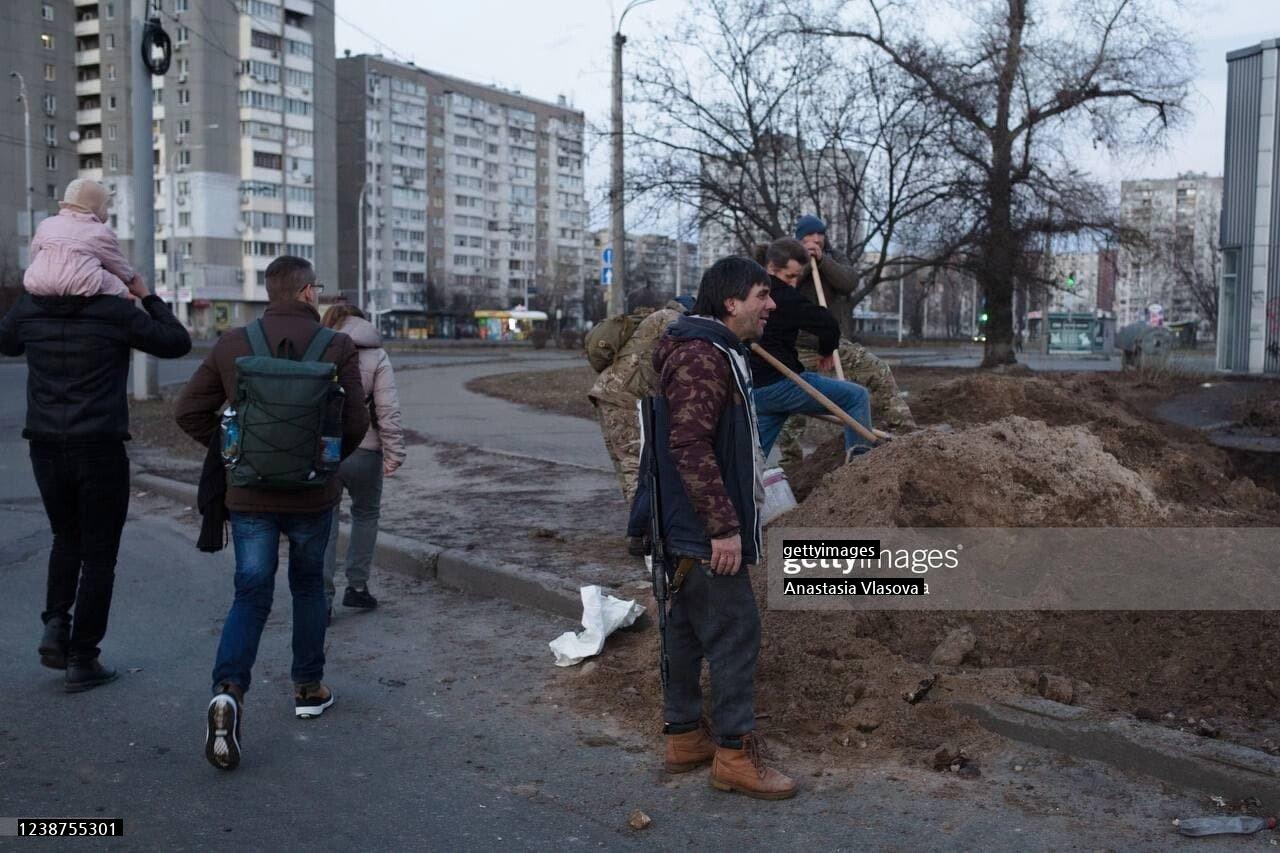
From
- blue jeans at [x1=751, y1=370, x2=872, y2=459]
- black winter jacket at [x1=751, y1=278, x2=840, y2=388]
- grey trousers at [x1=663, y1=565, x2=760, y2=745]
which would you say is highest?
black winter jacket at [x1=751, y1=278, x2=840, y2=388]

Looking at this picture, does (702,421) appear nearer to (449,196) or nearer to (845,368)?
(845,368)

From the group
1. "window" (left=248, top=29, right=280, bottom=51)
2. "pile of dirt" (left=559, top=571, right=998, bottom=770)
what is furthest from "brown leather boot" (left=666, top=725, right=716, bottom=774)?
"window" (left=248, top=29, right=280, bottom=51)

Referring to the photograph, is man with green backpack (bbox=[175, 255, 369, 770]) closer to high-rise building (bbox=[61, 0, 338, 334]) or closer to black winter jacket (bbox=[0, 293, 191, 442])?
black winter jacket (bbox=[0, 293, 191, 442])

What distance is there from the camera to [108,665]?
5.33m

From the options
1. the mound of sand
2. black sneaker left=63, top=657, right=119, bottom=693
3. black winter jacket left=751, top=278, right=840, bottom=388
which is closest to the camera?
black sneaker left=63, top=657, right=119, bottom=693

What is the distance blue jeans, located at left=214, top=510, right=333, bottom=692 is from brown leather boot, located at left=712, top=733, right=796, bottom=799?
1.73 metres

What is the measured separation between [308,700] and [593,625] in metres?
1.34

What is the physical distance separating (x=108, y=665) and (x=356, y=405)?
1.92 m

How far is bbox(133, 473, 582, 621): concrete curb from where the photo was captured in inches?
250

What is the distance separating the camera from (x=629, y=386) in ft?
22.5

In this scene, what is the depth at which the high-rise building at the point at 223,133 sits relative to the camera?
8619 centimetres

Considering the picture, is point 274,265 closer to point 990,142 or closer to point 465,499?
point 465,499

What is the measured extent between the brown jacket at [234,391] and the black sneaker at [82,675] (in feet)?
4.08

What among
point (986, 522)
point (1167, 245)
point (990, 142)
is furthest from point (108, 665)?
point (1167, 245)
